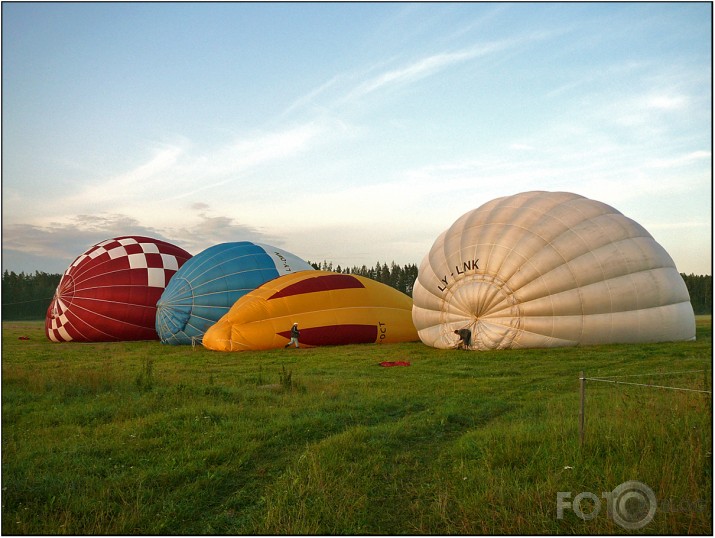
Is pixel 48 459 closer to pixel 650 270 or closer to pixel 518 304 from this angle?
pixel 518 304

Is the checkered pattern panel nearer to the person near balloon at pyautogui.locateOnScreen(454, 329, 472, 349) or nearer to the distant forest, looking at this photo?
the person near balloon at pyautogui.locateOnScreen(454, 329, 472, 349)

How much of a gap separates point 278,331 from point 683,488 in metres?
14.1

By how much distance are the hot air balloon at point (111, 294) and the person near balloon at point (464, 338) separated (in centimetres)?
1218

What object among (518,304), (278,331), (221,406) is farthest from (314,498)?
(278,331)

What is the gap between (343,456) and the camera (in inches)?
224

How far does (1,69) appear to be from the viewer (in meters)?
5.81

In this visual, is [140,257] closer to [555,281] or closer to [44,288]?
[555,281]

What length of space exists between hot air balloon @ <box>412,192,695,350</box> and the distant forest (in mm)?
46791

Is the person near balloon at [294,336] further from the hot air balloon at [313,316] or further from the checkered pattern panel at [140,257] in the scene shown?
the checkered pattern panel at [140,257]

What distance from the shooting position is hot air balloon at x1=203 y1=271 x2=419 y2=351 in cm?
1759

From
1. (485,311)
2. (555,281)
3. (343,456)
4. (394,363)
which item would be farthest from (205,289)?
(343,456)

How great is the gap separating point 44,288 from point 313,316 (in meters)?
72.9

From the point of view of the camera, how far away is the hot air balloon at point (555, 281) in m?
15.2

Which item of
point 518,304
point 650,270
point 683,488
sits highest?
point 650,270
